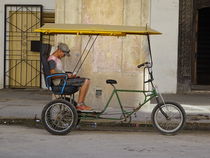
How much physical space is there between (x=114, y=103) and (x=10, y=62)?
6233 mm

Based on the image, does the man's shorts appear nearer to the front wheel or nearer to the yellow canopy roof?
the yellow canopy roof

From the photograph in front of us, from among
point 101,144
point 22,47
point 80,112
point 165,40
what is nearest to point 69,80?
point 80,112

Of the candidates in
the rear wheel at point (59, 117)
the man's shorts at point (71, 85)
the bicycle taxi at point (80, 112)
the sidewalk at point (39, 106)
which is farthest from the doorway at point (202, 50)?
the rear wheel at point (59, 117)

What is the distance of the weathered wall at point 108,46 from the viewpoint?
12422mm

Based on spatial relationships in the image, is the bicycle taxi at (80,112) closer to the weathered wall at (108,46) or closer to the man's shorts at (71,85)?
the man's shorts at (71,85)

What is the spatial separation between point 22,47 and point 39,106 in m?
5.10

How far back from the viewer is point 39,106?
496 inches

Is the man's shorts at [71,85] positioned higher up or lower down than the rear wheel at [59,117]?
higher up

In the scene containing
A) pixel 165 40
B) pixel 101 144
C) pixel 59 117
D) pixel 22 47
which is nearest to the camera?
pixel 101 144

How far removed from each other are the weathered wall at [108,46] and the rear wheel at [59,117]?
352 centimetres

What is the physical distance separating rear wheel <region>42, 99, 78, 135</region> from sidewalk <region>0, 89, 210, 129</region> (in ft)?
6.03

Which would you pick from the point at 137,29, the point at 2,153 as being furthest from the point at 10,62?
the point at 2,153

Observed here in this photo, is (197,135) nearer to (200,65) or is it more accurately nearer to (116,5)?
(116,5)

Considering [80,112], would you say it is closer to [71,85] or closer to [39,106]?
[71,85]
